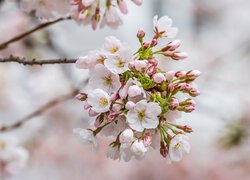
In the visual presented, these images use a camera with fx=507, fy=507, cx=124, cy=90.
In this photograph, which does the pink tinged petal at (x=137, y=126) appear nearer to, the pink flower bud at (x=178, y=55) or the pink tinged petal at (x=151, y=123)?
the pink tinged petal at (x=151, y=123)

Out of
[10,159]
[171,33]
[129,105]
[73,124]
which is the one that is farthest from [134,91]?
[73,124]

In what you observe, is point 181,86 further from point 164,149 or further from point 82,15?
point 82,15

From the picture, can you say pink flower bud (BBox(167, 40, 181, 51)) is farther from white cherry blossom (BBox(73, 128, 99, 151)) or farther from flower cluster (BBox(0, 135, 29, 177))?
flower cluster (BBox(0, 135, 29, 177))

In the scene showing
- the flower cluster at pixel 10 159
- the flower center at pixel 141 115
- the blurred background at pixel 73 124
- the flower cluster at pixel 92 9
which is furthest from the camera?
the blurred background at pixel 73 124

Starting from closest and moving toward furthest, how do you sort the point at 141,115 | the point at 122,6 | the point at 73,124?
the point at 141,115 < the point at 122,6 < the point at 73,124

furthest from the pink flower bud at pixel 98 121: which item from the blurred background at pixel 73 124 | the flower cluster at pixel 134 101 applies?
the blurred background at pixel 73 124

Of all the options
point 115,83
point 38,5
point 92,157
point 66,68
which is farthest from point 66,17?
point 92,157

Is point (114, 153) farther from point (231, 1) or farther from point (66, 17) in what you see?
point (231, 1)
